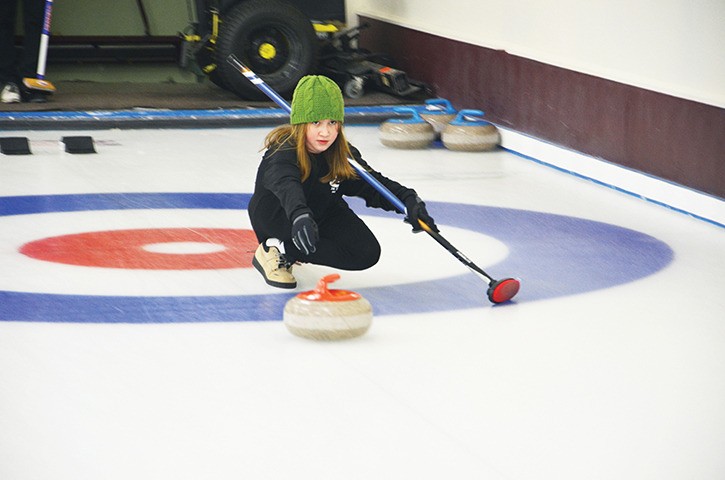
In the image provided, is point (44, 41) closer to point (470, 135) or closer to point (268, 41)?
point (268, 41)

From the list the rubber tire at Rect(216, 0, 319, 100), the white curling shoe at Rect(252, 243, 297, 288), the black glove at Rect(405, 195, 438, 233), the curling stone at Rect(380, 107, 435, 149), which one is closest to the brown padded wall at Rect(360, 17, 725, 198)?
the curling stone at Rect(380, 107, 435, 149)

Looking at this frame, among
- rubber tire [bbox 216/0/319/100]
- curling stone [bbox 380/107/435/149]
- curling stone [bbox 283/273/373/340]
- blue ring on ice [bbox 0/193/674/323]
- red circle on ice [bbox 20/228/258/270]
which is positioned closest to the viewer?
curling stone [bbox 283/273/373/340]

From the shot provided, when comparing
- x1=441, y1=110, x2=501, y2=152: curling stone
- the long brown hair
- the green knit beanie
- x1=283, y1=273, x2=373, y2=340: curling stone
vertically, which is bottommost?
x1=283, y1=273, x2=373, y2=340: curling stone

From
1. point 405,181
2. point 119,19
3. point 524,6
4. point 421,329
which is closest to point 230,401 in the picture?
point 421,329

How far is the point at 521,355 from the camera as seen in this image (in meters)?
3.03

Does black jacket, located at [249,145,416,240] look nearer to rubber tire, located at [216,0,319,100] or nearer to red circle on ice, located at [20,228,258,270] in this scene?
red circle on ice, located at [20,228,258,270]

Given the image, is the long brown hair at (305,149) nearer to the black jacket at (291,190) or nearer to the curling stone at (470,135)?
the black jacket at (291,190)

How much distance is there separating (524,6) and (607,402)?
13.1 ft

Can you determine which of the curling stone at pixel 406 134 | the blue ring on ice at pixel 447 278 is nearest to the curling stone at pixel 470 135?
the curling stone at pixel 406 134

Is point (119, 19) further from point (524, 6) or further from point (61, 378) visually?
point (61, 378)

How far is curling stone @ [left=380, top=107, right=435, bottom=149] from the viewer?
20.2ft

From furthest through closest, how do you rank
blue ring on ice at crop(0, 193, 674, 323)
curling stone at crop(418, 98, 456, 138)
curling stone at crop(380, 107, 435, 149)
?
curling stone at crop(418, 98, 456, 138) → curling stone at crop(380, 107, 435, 149) → blue ring on ice at crop(0, 193, 674, 323)

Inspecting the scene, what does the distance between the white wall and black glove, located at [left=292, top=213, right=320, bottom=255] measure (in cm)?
235

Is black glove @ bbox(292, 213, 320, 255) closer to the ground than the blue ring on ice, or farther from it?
farther from it
